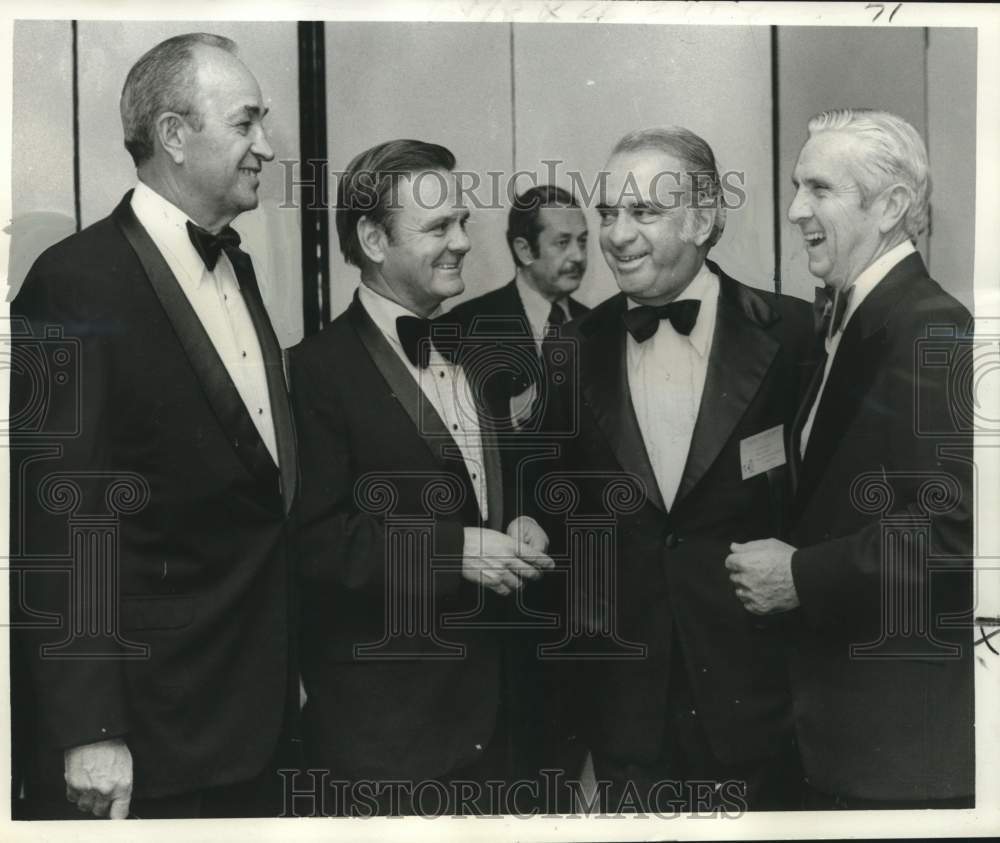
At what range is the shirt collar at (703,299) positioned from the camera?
3652 mm

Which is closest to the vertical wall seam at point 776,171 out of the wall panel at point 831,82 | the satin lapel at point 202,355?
the wall panel at point 831,82

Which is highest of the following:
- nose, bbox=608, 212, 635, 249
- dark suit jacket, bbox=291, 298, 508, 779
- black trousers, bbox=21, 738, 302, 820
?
nose, bbox=608, 212, 635, 249

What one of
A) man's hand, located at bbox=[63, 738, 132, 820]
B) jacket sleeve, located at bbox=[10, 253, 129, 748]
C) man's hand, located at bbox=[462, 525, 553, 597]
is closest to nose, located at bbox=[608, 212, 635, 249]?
man's hand, located at bbox=[462, 525, 553, 597]

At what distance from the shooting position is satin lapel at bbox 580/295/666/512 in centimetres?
362

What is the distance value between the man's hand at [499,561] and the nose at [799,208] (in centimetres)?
118

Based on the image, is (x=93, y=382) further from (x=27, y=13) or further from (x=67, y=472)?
(x=27, y=13)

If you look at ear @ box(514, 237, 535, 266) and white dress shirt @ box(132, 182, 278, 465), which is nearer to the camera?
white dress shirt @ box(132, 182, 278, 465)

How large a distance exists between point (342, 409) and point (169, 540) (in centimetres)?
59

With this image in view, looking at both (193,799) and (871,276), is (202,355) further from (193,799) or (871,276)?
(871,276)

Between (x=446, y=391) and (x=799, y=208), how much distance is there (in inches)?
43.8

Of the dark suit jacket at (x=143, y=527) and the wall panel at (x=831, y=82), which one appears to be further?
the wall panel at (x=831, y=82)

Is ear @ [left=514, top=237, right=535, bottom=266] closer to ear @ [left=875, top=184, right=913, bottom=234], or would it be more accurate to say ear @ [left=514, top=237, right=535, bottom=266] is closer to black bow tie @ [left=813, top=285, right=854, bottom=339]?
black bow tie @ [left=813, top=285, right=854, bottom=339]

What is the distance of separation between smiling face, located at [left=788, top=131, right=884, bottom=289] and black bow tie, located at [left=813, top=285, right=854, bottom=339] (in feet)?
0.08

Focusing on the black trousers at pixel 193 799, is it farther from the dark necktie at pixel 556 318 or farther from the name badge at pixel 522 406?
the dark necktie at pixel 556 318
